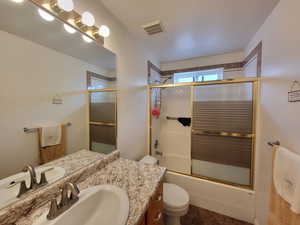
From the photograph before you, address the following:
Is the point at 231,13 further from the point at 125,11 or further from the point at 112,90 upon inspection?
the point at 112,90

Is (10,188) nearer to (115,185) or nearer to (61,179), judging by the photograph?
(61,179)

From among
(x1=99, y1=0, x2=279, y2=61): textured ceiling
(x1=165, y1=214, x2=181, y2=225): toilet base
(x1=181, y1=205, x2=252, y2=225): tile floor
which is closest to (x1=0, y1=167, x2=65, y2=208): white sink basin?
(x1=165, y1=214, x2=181, y2=225): toilet base

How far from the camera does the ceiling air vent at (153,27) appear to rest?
4.66 ft

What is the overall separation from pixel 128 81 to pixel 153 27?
0.72m

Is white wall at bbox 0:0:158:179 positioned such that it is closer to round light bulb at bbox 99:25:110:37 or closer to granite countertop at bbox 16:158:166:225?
Answer: round light bulb at bbox 99:25:110:37

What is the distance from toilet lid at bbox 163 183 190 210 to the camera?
4.16 ft

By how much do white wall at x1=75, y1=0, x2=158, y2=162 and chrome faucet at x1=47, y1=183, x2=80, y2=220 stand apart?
73cm

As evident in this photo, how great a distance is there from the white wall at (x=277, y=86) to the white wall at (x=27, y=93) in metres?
1.71

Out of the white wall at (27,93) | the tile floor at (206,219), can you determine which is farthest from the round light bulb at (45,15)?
the tile floor at (206,219)

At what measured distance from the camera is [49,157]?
82 cm

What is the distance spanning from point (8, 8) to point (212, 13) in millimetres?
1638

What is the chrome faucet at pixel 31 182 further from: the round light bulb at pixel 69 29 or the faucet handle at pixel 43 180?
the round light bulb at pixel 69 29

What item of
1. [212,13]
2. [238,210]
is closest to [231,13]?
[212,13]

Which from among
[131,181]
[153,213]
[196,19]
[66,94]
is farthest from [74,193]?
[196,19]
